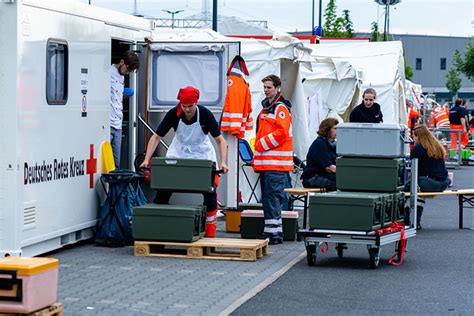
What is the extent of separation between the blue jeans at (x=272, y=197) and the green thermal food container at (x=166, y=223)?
3.79 ft

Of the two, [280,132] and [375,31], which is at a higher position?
[375,31]

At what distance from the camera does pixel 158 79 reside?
589 inches

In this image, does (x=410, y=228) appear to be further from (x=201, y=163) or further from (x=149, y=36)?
(x=149, y=36)

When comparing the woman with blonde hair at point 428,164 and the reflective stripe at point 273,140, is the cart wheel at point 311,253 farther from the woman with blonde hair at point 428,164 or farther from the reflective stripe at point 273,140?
the woman with blonde hair at point 428,164

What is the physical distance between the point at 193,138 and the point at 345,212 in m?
2.34

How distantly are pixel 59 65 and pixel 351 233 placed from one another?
369 cm

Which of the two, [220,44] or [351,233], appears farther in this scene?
[220,44]

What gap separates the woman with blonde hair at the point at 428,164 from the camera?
52.2 ft

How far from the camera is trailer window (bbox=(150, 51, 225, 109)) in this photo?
14875mm

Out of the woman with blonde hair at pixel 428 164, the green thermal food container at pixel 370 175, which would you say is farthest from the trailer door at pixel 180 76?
the woman with blonde hair at pixel 428 164

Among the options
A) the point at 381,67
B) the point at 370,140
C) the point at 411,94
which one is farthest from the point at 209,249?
the point at 411,94

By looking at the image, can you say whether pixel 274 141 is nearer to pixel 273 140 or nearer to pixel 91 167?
pixel 273 140

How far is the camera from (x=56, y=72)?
12.1m

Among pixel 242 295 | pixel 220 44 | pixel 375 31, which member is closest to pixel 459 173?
pixel 220 44
